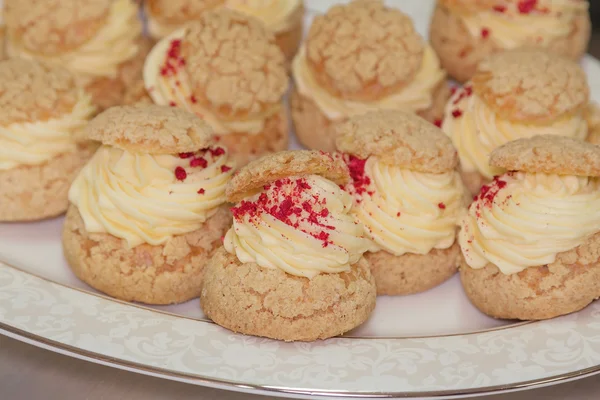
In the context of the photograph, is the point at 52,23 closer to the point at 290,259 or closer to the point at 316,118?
the point at 316,118

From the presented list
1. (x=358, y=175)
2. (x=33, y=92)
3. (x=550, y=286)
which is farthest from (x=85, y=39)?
(x=550, y=286)

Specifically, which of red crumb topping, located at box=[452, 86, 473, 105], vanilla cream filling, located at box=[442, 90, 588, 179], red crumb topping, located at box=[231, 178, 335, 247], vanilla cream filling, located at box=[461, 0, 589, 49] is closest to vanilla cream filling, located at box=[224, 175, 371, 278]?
red crumb topping, located at box=[231, 178, 335, 247]

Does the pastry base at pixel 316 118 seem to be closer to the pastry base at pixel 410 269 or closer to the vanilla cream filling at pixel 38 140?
the pastry base at pixel 410 269

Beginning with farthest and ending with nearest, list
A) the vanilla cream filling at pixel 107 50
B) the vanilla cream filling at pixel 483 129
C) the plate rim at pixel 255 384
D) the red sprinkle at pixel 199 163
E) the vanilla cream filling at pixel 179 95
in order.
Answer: the vanilla cream filling at pixel 107 50, the vanilla cream filling at pixel 179 95, the vanilla cream filling at pixel 483 129, the red sprinkle at pixel 199 163, the plate rim at pixel 255 384

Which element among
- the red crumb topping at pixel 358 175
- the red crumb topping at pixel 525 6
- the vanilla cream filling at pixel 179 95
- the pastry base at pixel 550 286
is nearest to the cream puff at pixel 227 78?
the vanilla cream filling at pixel 179 95

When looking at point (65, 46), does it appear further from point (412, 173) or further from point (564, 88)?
point (564, 88)
